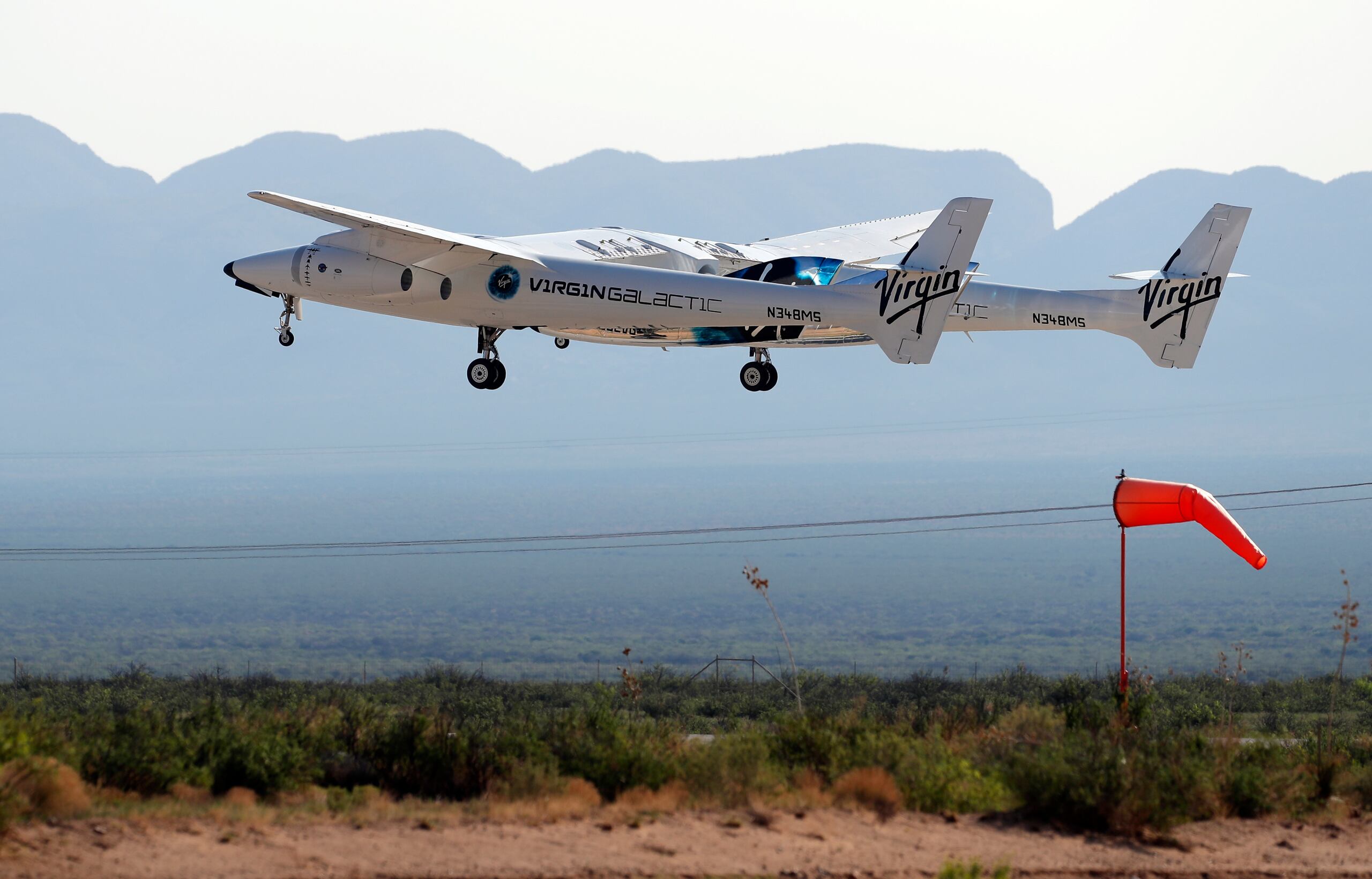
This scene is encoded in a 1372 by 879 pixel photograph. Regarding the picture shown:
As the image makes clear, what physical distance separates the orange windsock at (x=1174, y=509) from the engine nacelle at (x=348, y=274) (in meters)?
16.3

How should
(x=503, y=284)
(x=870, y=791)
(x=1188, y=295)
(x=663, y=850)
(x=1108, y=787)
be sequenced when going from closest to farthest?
(x=663, y=850)
(x=1108, y=787)
(x=870, y=791)
(x=503, y=284)
(x=1188, y=295)

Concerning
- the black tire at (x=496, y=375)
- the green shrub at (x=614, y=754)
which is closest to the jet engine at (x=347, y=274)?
the black tire at (x=496, y=375)

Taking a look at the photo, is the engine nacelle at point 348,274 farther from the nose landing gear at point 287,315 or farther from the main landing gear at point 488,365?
the main landing gear at point 488,365

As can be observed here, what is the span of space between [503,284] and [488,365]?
2131 mm

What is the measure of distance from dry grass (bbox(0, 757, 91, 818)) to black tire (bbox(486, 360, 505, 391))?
1536 centimetres

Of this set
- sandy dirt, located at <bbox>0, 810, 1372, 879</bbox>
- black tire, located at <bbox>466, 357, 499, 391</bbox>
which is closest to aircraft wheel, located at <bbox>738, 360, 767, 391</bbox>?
black tire, located at <bbox>466, 357, 499, 391</bbox>

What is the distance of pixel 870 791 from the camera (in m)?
22.2

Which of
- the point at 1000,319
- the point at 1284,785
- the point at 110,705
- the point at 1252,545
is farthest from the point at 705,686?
the point at 1284,785

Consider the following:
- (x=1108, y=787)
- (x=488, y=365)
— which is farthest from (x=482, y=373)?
(x=1108, y=787)

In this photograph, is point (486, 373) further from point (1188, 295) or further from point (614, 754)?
point (1188, 295)

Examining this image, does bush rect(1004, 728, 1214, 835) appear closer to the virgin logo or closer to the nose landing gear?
the virgin logo

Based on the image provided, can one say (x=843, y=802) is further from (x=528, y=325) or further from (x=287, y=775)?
(x=528, y=325)

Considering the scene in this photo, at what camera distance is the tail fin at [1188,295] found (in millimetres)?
37188

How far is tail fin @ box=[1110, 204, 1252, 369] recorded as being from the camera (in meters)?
37.2
